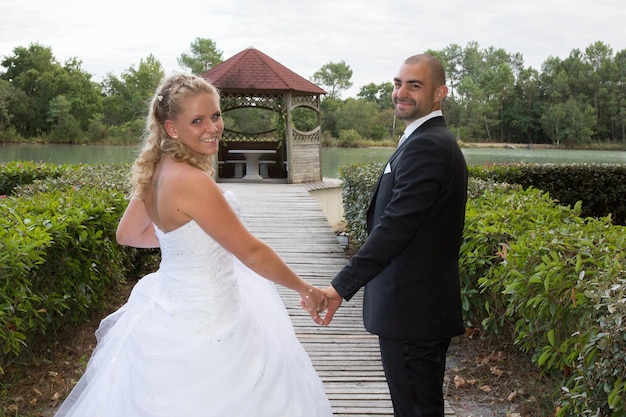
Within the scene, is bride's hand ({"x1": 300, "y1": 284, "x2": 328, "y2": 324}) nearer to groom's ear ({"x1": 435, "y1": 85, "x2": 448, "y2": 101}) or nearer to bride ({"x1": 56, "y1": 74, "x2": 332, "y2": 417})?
bride ({"x1": 56, "y1": 74, "x2": 332, "y2": 417})

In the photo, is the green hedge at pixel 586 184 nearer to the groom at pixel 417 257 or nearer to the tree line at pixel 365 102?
the groom at pixel 417 257

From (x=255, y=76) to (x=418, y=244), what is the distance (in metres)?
15.3

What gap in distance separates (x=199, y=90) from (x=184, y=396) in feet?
3.99

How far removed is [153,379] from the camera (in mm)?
2674

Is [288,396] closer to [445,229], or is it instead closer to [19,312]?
[445,229]

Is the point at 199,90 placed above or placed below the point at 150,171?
above

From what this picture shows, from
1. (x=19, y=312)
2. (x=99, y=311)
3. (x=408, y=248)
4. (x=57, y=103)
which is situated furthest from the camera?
(x=57, y=103)

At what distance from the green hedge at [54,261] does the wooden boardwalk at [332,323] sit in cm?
182

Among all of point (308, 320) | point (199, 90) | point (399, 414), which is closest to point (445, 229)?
point (399, 414)

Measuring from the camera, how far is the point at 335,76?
72250mm

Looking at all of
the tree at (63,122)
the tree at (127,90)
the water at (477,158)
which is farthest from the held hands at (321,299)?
the tree at (127,90)

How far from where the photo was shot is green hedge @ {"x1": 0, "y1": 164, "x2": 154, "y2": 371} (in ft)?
14.2

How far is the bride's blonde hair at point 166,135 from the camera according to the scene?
9.01 ft

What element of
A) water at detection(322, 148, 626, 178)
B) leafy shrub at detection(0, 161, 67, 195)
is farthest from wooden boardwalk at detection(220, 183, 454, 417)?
water at detection(322, 148, 626, 178)
